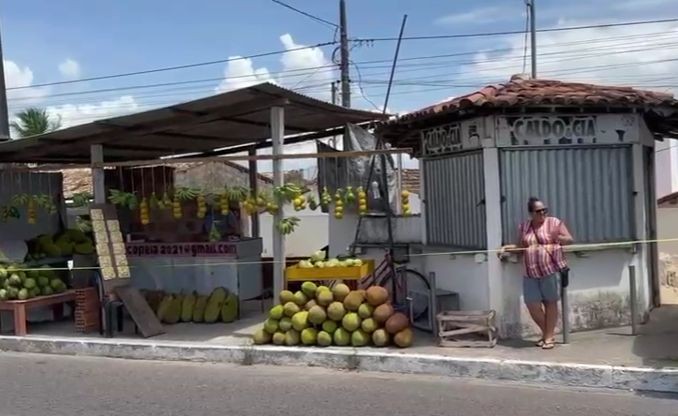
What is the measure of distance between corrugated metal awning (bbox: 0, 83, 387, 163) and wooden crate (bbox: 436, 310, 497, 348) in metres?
3.31

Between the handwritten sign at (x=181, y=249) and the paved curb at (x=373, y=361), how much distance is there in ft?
7.60

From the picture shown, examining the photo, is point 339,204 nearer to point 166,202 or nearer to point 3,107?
point 166,202

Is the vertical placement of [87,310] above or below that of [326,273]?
below

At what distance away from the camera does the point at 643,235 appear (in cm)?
945

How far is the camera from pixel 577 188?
915 cm

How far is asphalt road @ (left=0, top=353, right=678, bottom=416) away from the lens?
21.9 ft

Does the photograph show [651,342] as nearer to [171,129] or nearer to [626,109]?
[626,109]

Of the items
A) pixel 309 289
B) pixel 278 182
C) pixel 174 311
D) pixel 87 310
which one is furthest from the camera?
pixel 174 311

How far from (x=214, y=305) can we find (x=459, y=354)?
4.18m

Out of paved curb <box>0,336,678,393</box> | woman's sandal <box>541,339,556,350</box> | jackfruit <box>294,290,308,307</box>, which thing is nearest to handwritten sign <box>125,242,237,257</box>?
paved curb <box>0,336,678,393</box>

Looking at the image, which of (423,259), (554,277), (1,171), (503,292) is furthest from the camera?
(1,171)

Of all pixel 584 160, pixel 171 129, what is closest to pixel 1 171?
pixel 171 129

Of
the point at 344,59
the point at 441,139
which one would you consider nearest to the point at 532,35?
the point at 344,59

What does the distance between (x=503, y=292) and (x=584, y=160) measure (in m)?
1.85
